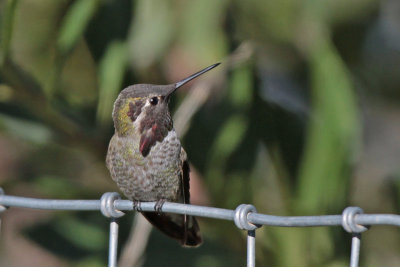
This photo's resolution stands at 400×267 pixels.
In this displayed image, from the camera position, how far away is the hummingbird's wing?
1920 millimetres

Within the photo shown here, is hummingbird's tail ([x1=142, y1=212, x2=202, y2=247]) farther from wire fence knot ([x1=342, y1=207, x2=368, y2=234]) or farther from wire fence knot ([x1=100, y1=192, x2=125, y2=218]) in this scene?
wire fence knot ([x1=342, y1=207, x2=368, y2=234])

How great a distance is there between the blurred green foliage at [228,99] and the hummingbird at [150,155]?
383 millimetres

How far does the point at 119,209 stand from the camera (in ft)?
4.75

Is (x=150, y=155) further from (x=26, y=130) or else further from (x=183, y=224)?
(x=26, y=130)

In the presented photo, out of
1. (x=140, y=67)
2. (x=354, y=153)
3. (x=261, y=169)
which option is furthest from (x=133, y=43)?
(x=354, y=153)

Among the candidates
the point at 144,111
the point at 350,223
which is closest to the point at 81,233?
the point at 144,111

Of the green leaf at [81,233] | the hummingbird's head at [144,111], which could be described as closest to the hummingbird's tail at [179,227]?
the hummingbird's head at [144,111]

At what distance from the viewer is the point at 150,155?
190cm

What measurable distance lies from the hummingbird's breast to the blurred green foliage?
0.43 meters

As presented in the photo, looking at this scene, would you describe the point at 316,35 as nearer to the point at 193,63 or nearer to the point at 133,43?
the point at 193,63

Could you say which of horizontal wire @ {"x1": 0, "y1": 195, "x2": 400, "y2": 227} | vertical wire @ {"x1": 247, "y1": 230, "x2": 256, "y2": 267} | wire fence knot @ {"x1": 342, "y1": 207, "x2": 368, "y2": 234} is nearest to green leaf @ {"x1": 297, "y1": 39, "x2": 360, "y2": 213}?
horizontal wire @ {"x1": 0, "y1": 195, "x2": 400, "y2": 227}

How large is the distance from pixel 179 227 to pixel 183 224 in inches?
0.6

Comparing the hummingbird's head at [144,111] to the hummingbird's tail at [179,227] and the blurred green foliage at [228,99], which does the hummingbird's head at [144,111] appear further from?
the blurred green foliage at [228,99]

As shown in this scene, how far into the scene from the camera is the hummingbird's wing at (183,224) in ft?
6.30
